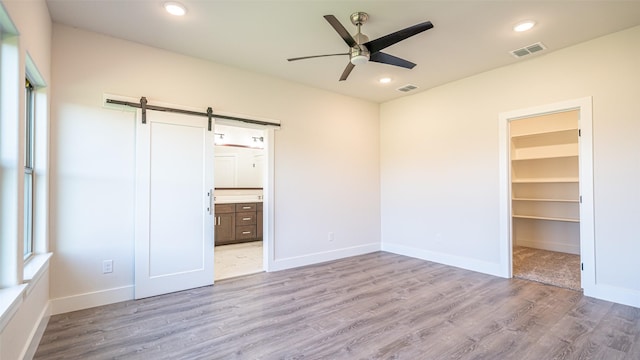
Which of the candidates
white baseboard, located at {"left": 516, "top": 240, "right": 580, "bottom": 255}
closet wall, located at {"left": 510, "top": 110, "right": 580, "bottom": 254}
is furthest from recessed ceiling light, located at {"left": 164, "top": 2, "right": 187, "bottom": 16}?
white baseboard, located at {"left": 516, "top": 240, "right": 580, "bottom": 255}

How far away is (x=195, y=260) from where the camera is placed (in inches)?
142

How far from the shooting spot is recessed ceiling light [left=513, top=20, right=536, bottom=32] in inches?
113

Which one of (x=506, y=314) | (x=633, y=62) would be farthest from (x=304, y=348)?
(x=633, y=62)

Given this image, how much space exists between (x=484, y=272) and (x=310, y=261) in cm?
245

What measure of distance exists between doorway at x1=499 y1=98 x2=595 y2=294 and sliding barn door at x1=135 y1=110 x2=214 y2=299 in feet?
12.6

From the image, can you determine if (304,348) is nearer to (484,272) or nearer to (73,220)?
(73,220)

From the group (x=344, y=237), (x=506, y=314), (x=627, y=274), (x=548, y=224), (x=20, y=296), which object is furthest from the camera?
(x=548, y=224)

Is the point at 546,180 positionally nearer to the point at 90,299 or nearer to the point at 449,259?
the point at 449,259

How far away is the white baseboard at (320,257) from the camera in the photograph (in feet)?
14.2

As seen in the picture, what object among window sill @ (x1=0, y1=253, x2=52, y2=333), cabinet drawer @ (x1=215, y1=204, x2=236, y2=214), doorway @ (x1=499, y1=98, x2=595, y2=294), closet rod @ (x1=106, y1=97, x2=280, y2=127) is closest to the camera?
window sill @ (x1=0, y1=253, x2=52, y2=333)

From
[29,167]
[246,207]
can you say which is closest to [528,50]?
[29,167]

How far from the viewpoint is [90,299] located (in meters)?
3.01

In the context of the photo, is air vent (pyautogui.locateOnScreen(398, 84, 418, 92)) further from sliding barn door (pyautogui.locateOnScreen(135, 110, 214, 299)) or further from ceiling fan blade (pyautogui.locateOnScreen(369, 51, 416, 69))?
sliding barn door (pyautogui.locateOnScreen(135, 110, 214, 299))

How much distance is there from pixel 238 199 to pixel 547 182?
5.86 metres
